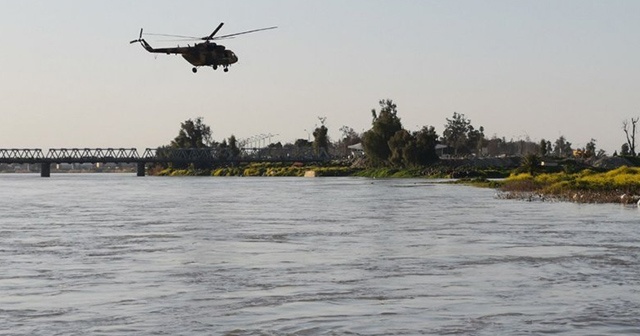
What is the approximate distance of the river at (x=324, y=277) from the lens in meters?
22.9

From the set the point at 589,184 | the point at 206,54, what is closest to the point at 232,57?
the point at 206,54

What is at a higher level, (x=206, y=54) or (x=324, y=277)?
(x=206, y=54)

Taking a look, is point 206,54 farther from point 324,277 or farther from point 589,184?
point 324,277

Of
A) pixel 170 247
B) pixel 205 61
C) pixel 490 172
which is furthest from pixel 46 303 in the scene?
pixel 490 172

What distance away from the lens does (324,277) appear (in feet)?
100

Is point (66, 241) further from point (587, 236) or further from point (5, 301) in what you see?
point (587, 236)

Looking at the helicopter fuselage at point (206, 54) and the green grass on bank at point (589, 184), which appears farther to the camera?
the green grass on bank at point (589, 184)

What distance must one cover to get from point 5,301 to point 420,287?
10190mm

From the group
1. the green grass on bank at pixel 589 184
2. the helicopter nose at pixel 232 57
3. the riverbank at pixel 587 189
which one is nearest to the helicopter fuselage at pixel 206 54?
the helicopter nose at pixel 232 57

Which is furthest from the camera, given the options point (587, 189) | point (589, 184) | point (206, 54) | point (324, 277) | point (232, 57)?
point (589, 184)

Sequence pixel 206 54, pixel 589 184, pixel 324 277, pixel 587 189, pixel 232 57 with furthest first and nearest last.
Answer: pixel 589 184 < pixel 587 189 < pixel 232 57 < pixel 206 54 < pixel 324 277

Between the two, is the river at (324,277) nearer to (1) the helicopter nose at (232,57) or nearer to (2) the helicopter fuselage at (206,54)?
(2) the helicopter fuselage at (206,54)

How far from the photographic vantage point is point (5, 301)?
26203mm

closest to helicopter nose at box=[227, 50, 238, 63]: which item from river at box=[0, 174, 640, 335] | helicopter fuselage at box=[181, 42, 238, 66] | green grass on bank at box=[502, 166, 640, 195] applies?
helicopter fuselage at box=[181, 42, 238, 66]
